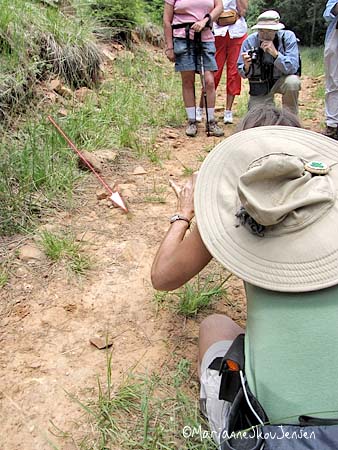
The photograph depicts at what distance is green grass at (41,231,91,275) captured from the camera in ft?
7.14

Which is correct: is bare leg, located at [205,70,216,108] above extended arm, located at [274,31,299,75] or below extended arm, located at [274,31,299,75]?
below

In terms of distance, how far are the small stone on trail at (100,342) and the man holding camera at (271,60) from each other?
2.61 m

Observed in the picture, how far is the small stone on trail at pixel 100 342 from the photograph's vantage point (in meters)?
1.76

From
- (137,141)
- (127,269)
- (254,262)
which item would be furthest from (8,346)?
(137,141)

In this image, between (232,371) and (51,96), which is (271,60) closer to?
(51,96)

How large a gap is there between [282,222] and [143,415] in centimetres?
84

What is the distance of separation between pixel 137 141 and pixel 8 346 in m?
2.25

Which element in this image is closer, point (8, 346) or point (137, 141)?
point (8, 346)

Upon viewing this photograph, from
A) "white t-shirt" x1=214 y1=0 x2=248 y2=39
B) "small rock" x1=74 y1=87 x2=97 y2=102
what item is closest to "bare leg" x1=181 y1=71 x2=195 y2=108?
"white t-shirt" x1=214 y1=0 x2=248 y2=39

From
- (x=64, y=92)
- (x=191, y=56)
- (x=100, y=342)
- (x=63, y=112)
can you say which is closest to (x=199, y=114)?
(x=191, y=56)

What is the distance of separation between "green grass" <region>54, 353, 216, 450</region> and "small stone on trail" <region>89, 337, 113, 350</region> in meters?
0.18

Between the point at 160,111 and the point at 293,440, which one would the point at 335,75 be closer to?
the point at 160,111

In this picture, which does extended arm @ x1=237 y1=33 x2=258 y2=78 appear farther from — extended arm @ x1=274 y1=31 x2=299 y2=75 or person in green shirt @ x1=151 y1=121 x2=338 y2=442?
person in green shirt @ x1=151 y1=121 x2=338 y2=442

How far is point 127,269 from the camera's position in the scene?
223cm
